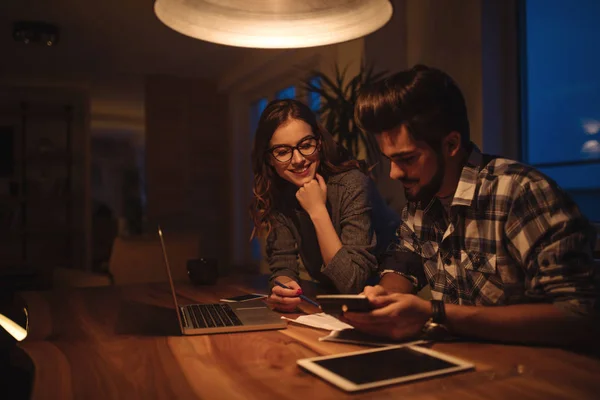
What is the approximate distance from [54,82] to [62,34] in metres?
2.09

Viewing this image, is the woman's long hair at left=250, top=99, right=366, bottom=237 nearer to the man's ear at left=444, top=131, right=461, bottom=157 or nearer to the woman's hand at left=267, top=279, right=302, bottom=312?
the woman's hand at left=267, top=279, right=302, bottom=312

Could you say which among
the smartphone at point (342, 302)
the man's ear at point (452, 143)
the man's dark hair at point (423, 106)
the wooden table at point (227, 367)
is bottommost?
the wooden table at point (227, 367)

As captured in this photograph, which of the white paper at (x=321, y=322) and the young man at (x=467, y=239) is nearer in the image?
the young man at (x=467, y=239)

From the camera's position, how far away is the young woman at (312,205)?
1575mm

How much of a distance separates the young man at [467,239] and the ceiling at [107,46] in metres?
3.24

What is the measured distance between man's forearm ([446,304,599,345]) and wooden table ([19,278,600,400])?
0.02 metres

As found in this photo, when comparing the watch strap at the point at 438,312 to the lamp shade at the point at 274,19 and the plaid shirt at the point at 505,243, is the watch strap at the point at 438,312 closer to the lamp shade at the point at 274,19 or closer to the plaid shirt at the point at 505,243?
the plaid shirt at the point at 505,243

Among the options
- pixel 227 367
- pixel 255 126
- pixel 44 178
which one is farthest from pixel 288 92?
pixel 227 367

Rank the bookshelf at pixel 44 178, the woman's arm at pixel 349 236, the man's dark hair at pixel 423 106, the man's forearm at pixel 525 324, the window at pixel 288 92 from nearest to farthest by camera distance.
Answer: the man's forearm at pixel 525 324, the man's dark hair at pixel 423 106, the woman's arm at pixel 349 236, the window at pixel 288 92, the bookshelf at pixel 44 178

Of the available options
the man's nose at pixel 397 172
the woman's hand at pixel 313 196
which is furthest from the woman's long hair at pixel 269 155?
the man's nose at pixel 397 172

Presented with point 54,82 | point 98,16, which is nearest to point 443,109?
point 98,16

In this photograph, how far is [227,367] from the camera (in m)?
0.89

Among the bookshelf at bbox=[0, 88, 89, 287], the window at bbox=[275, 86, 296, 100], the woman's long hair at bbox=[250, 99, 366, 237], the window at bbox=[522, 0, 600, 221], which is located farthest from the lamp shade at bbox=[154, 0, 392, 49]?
the bookshelf at bbox=[0, 88, 89, 287]

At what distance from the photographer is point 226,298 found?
1.65m
